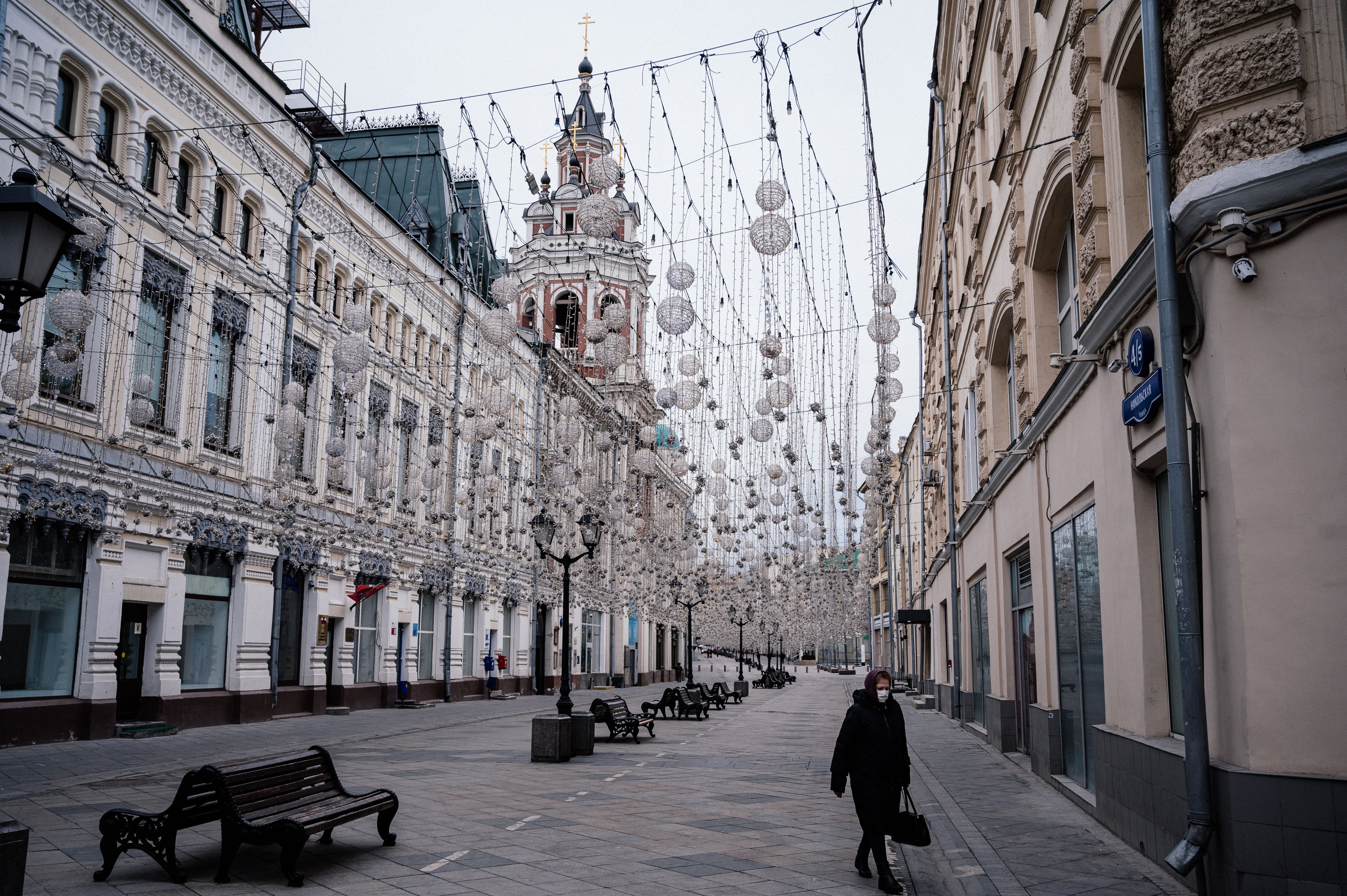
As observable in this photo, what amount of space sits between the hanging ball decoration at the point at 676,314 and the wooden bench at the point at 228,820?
716 centimetres

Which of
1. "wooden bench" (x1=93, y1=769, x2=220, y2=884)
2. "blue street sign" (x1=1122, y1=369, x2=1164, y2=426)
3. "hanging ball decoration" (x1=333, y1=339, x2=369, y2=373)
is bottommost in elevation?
"wooden bench" (x1=93, y1=769, x2=220, y2=884)

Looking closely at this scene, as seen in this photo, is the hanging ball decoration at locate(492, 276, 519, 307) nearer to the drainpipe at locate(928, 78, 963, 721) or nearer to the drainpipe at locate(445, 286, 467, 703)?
the drainpipe at locate(928, 78, 963, 721)

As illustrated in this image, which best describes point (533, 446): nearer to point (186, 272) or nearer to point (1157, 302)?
point (186, 272)

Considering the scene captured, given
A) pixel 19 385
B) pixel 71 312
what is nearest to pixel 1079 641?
pixel 71 312

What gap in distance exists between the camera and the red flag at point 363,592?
28.7 meters

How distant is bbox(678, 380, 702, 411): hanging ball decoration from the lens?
16.0 meters

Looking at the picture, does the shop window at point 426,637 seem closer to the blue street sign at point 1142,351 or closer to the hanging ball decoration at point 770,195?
the hanging ball decoration at point 770,195

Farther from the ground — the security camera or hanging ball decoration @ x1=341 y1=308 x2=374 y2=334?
hanging ball decoration @ x1=341 y1=308 x2=374 y2=334

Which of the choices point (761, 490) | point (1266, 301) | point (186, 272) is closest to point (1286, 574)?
point (1266, 301)

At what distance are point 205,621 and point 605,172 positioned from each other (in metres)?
16.5

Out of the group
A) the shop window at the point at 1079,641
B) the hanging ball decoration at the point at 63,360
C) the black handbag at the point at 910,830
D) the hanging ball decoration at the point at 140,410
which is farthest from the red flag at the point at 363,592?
the black handbag at the point at 910,830

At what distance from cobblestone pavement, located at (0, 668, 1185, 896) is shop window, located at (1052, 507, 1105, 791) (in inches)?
27.6

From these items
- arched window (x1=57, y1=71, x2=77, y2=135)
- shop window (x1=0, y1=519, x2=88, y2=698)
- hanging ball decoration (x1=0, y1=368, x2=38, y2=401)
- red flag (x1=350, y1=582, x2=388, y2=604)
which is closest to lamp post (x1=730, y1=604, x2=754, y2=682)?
red flag (x1=350, y1=582, x2=388, y2=604)

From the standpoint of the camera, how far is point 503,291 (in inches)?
645
